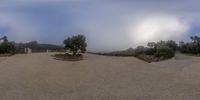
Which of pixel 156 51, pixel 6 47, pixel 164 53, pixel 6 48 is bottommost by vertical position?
pixel 164 53

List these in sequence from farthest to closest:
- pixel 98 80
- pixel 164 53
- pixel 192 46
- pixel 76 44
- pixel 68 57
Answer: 1. pixel 192 46
2. pixel 76 44
3. pixel 164 53
4. pixel 68 57
5. pixel 98 80

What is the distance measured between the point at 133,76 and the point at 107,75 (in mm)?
1697

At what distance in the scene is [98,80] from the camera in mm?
19328

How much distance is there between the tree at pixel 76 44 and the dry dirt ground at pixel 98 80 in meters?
3.65

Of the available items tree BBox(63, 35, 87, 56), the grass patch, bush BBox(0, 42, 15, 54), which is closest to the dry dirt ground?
the grass patch

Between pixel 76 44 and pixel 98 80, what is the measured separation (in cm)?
1109

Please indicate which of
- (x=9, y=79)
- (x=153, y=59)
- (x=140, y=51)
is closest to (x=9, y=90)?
(x=9, y=79)

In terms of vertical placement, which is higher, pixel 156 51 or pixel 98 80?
pixel 156 51

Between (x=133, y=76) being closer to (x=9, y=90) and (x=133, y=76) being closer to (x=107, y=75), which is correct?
(x=107, y=75)

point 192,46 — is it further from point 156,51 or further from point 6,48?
point 6,48

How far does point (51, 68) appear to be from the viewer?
2298 centimetres

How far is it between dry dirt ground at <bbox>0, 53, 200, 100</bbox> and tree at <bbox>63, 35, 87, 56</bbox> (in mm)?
3652

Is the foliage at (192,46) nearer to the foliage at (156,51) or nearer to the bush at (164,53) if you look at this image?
the foliage at (156,51)

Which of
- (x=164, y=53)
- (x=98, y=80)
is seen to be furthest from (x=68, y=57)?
(x=98, y=80)
